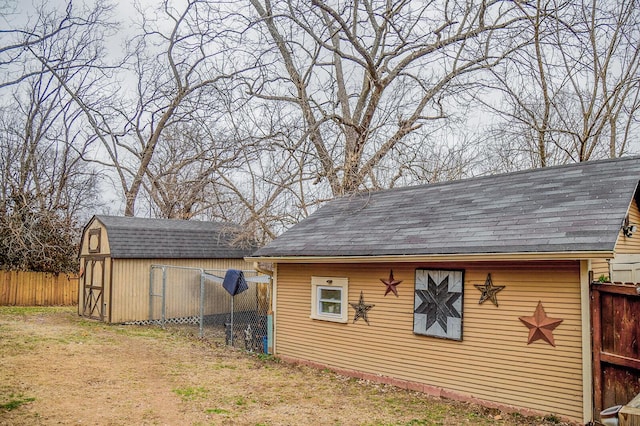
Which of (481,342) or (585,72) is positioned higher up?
(585,72)

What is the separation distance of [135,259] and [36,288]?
8.16 m

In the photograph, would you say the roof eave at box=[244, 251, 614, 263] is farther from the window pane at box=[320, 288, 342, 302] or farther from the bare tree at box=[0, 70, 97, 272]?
the bare tree at box=[0, 70, 97, 272]

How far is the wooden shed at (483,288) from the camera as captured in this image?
20.0 feet

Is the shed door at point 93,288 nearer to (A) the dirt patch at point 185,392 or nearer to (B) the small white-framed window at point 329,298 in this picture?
(A) the dirt patch at point 185,392

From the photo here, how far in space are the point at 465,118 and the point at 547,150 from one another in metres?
3.77

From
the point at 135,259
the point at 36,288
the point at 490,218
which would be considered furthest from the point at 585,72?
the point at 36,288

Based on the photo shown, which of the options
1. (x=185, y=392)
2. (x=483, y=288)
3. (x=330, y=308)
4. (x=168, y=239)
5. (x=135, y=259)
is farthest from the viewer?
(x=168, y=239)

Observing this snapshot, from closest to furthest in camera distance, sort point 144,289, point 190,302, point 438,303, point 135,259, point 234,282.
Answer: point 438,303 < point 234,282 < point 135,259 < point 144,289 < point 190,302

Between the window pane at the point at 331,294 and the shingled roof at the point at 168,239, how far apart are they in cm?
567

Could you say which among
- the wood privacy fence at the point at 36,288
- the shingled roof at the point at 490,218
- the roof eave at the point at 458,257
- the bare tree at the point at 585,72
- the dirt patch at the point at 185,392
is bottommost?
the dirt patch at the point at 185,392

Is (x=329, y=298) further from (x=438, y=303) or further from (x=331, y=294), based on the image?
(x=438, y=303)

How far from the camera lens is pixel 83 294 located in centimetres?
1653

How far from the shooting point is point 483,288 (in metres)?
7.05

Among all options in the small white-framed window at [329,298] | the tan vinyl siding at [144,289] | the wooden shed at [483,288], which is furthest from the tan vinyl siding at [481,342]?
the tan vinyl siding at [144,289]
